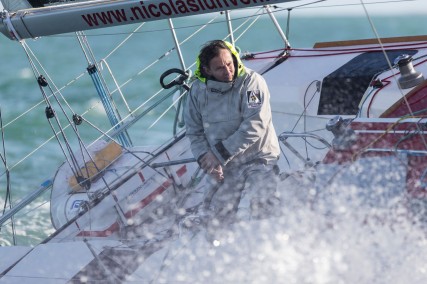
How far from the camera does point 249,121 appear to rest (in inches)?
147

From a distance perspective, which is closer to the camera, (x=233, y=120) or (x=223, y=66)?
(x=223, y=66)

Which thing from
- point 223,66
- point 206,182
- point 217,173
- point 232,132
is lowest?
point 206,182

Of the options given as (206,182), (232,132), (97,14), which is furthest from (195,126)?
(97,14)

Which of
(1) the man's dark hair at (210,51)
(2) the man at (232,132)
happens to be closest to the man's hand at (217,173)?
(2) the man at (232,132)

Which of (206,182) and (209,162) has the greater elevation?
(209,162)

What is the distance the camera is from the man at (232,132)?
12.2 ft

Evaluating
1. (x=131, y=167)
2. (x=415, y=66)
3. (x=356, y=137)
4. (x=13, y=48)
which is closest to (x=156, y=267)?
(x=356, y=137)

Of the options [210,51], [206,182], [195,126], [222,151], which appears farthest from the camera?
[206,182]

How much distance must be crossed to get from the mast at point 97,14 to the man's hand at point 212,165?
1.91 feet

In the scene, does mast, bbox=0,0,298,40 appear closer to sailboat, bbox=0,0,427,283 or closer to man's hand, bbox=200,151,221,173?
sailboat, bbox=0,0,427,283

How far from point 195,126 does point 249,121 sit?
0.29 metres

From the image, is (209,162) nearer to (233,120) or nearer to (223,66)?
(233,120)

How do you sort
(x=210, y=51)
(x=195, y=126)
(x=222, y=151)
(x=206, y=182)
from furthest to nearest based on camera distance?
(x=206, y=182)
(x=195, y=126)
(x=222, y=151)
(x=210, y=51)

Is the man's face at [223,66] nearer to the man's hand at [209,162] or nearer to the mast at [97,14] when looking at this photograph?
the mast at [97,14]
